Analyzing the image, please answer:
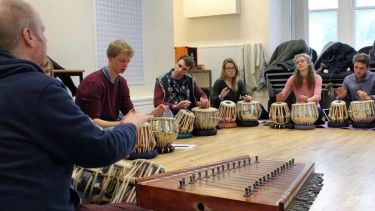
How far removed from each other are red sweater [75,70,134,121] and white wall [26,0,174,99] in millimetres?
1606

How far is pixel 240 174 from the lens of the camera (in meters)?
1.54

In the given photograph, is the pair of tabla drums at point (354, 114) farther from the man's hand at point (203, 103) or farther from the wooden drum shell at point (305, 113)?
the man's hand at point (203, 103)

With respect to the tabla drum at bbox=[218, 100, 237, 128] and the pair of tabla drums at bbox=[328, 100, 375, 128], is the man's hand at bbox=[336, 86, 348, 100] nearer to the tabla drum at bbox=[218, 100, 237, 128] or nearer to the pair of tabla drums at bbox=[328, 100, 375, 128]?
the pair of tabla drums at bbox=[328, 100, 375, 128]

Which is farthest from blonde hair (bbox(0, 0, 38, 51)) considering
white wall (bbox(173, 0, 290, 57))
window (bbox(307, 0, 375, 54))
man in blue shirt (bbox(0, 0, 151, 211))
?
window (bbox(307, 0, 375, 54))

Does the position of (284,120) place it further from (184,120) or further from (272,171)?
(272,171)

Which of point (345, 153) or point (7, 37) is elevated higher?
point (7, 37)

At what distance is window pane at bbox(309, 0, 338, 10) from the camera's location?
24.9 feet

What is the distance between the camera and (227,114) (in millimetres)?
5527

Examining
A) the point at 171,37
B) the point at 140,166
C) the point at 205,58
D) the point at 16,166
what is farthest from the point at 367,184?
the point at 205,58

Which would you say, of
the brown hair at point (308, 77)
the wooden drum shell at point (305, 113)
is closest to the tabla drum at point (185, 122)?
the wooden drum shell at point (305, 113)

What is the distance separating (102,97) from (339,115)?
10.1ft

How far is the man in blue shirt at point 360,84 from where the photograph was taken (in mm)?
5270

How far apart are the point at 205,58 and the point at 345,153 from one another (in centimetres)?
456

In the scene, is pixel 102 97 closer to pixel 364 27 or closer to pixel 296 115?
pixel 296 115
